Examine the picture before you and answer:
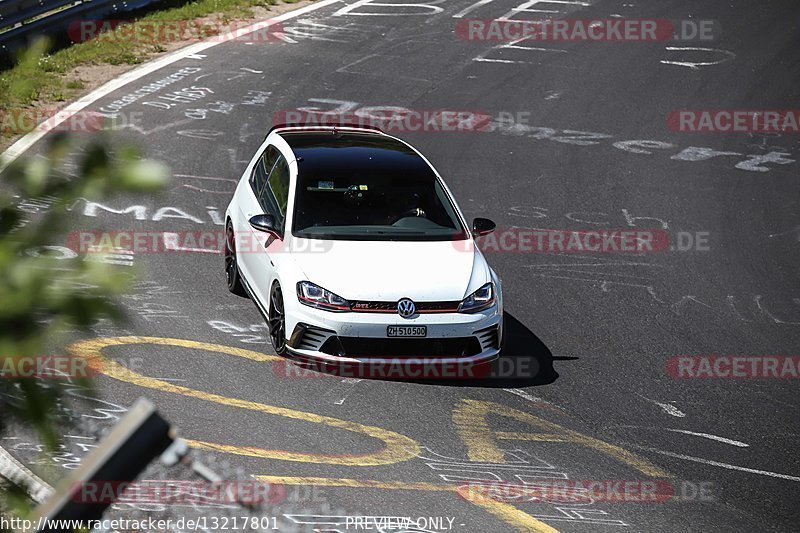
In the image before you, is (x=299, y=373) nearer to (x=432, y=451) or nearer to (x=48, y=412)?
(x=432, y=451)

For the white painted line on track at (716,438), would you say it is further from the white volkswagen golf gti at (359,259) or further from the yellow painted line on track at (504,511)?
the yellow painted line on track at (504,511)

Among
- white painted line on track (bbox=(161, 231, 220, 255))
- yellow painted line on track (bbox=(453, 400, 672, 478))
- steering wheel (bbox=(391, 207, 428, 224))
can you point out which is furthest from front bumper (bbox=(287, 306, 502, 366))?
white painted line on track (bbox=(161, 231, 220, 255))

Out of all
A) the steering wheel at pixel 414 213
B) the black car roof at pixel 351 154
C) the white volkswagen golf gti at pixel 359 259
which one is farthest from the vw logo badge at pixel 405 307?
the black car roof at pixel 351 154

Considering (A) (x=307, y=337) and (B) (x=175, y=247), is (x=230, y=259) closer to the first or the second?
(B) (x=175, y=247)

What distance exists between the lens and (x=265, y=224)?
10.3m

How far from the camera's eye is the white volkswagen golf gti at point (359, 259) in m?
9.48

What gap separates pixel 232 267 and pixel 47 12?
10.2m

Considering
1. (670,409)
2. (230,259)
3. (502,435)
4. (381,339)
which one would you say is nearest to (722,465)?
(670,409)

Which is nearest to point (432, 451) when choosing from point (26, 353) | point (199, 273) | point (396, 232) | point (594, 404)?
point (594, 404)

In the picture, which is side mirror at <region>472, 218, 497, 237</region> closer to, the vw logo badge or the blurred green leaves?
the vw logo badge

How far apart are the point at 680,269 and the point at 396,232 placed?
14.5 feet

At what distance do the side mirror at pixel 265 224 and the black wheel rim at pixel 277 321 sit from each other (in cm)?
59

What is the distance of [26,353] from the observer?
1610 millimetres

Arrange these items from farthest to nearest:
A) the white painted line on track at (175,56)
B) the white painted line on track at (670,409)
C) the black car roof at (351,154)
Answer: the white painted line on track at (175,56)
the black car roof at (351,154)
the white painted line on track at (670,409)
